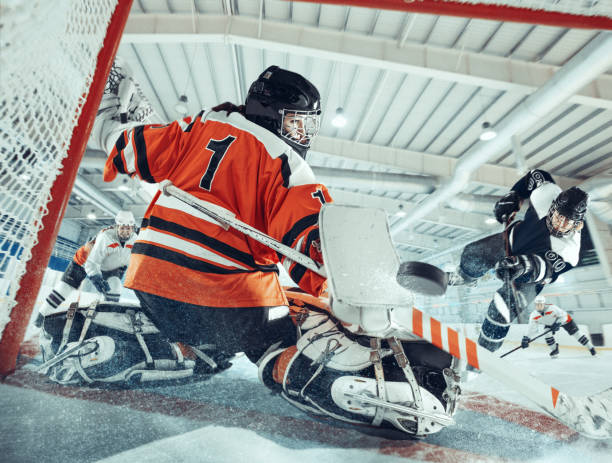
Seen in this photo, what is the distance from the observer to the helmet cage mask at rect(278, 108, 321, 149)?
1270 millimetres

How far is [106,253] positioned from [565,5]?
412cm

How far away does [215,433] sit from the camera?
35.5 inches

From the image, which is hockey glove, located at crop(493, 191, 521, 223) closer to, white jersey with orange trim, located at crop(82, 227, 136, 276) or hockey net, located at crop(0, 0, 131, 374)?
hockey net, located at crop(0, 0, 131, 374)

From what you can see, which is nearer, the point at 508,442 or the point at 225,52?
the point at 508,442

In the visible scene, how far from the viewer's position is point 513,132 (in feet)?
17.5

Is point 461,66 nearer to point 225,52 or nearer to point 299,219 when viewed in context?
point 225,52

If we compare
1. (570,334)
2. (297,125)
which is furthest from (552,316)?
(297,125)

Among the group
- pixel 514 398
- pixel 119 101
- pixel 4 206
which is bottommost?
pixel 514 398

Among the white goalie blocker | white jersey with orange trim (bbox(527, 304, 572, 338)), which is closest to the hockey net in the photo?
the white goalie blocker

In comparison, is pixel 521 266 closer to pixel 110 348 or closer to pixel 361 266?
pixel 361 266

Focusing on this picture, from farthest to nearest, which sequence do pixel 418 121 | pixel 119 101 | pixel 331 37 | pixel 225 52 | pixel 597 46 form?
1. pixel 418 121
2. pixel 225 52
3. pixel 331 37
4. pixel 597 46
5. pixel 119 101

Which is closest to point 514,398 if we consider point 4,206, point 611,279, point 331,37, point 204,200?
point 204,200

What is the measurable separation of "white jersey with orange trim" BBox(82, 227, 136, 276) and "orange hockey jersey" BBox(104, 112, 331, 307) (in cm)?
231

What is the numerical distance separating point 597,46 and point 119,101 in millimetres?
5345
